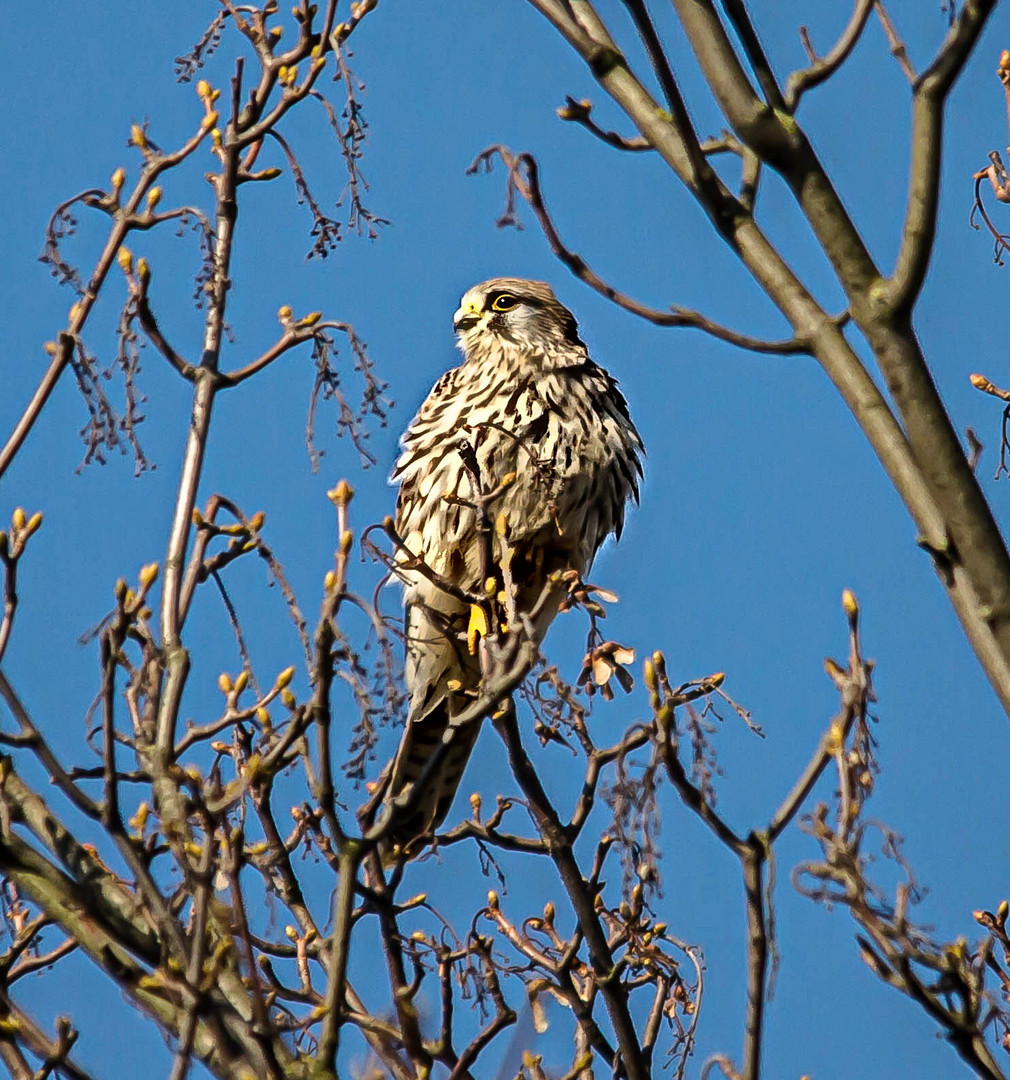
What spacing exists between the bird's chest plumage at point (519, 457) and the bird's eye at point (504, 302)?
1.21 ft

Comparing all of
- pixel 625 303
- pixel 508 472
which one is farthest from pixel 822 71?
pixel 508 472

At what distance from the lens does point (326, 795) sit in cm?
281

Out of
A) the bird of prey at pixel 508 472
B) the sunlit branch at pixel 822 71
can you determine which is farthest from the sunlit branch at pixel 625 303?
the bird of prey at pixel 508 472

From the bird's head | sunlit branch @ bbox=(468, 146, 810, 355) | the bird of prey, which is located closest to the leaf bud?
sunlit branch @ bbox=(468, 146, 810, 355)

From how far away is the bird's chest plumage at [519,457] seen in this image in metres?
5.77

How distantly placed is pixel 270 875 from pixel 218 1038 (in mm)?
1074

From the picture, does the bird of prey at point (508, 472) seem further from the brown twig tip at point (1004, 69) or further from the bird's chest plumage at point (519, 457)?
the brown twig tip at point (1004, 69)

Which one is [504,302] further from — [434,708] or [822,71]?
[822,71]

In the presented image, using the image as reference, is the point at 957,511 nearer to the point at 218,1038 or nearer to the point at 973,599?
the point at 973,599

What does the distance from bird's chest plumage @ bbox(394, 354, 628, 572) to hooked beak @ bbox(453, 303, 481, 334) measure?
1.12 ft

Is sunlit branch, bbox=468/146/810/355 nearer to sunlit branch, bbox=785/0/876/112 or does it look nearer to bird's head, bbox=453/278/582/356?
sunlit branch, bbox=785/0/876/112

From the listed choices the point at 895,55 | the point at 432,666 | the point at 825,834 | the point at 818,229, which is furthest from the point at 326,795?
the point at 432,666

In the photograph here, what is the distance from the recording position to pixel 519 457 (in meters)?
5.78

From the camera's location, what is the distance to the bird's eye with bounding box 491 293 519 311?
6.66 m
